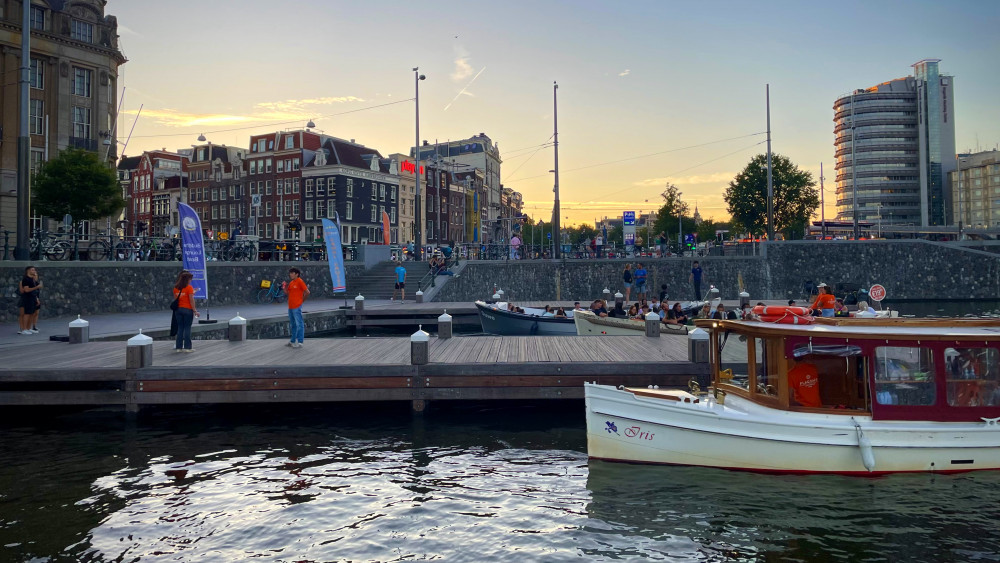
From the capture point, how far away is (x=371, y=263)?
40.7 metres

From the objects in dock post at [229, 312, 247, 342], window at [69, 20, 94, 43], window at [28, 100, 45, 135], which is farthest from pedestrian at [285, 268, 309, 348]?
window at [69, 20, 94, 43]

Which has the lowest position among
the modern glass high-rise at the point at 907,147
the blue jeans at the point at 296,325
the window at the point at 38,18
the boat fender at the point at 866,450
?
the boat fender at the point at 866,450

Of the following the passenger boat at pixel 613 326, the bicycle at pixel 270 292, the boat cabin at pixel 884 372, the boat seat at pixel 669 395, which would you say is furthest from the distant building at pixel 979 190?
the boat seat at pixel 669 395

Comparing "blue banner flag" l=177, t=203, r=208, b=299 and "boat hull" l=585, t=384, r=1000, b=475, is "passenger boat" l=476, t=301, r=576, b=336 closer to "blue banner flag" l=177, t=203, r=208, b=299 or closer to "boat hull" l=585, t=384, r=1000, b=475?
"blue banner flag" l=177, t=203, r=208, b=299

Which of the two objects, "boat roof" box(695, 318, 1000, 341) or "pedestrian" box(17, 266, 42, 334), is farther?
"pedestrian" box(17, 266, 42, 334)

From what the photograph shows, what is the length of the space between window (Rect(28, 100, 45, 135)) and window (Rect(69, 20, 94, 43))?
496 centimetres

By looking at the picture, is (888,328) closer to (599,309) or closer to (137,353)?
(599,309)

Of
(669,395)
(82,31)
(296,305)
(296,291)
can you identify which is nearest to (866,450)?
(669,395)

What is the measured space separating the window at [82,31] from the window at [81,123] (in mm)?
4416

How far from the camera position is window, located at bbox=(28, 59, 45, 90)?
41.4 meters

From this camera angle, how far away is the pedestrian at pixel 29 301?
17.4 metres

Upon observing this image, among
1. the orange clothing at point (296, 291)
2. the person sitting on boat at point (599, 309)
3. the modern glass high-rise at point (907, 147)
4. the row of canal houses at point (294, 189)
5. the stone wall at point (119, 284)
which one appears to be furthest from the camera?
the modern glass high-rise at point (907, 147)

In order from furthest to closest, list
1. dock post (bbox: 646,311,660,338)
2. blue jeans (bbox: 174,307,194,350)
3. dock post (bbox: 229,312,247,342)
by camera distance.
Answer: dock post (bbox: 646,311,660,338)
dock post (bbox: 229,312,247,342)
blue jeans (bbox: 174,307,194,350)

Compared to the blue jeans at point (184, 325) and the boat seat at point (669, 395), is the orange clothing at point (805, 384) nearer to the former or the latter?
the boat seat at point (669, 395)
